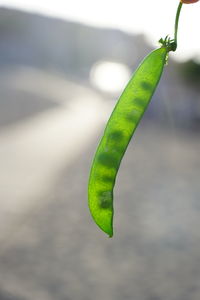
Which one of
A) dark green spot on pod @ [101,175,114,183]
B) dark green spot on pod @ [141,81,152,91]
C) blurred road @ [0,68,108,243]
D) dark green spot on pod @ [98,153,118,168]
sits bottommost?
dark green spot on pod @ [101,175,114,183]

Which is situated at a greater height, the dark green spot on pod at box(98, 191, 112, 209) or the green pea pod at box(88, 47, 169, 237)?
the green pea pod at box(88, 47, 169, 237)

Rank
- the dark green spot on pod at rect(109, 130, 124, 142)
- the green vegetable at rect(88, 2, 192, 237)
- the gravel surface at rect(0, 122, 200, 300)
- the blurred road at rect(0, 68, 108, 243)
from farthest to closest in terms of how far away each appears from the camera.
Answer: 1. the blurred road at rect(0, 68, 108, 243)
2. the gravel surface at rect(0, 122, 200, 300)
3. the dark green spot on pod at rect(109, 130, 124, 142)
4. the green vegetable at rect(88, 2, 192, 237)

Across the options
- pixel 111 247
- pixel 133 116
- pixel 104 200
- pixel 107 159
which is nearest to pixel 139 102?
pixel 133 116

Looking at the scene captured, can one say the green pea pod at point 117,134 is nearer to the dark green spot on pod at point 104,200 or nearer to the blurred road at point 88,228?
the dark green spot on pod at point 104,200

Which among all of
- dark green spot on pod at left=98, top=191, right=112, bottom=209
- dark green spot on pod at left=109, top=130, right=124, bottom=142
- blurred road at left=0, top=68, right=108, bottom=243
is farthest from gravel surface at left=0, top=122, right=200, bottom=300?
dark green spot on pod at left=109, top=130, right=124, bottom=142

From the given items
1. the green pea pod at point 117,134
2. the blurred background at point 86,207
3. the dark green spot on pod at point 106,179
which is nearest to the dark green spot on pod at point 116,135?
the green pea pod at point 117,134

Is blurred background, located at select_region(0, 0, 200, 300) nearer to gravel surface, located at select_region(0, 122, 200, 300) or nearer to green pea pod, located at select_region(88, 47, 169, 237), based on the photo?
gravel surface, located at select_region(0, 122, 200, 300)

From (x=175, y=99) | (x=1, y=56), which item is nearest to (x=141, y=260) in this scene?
(x=175, y=99)
